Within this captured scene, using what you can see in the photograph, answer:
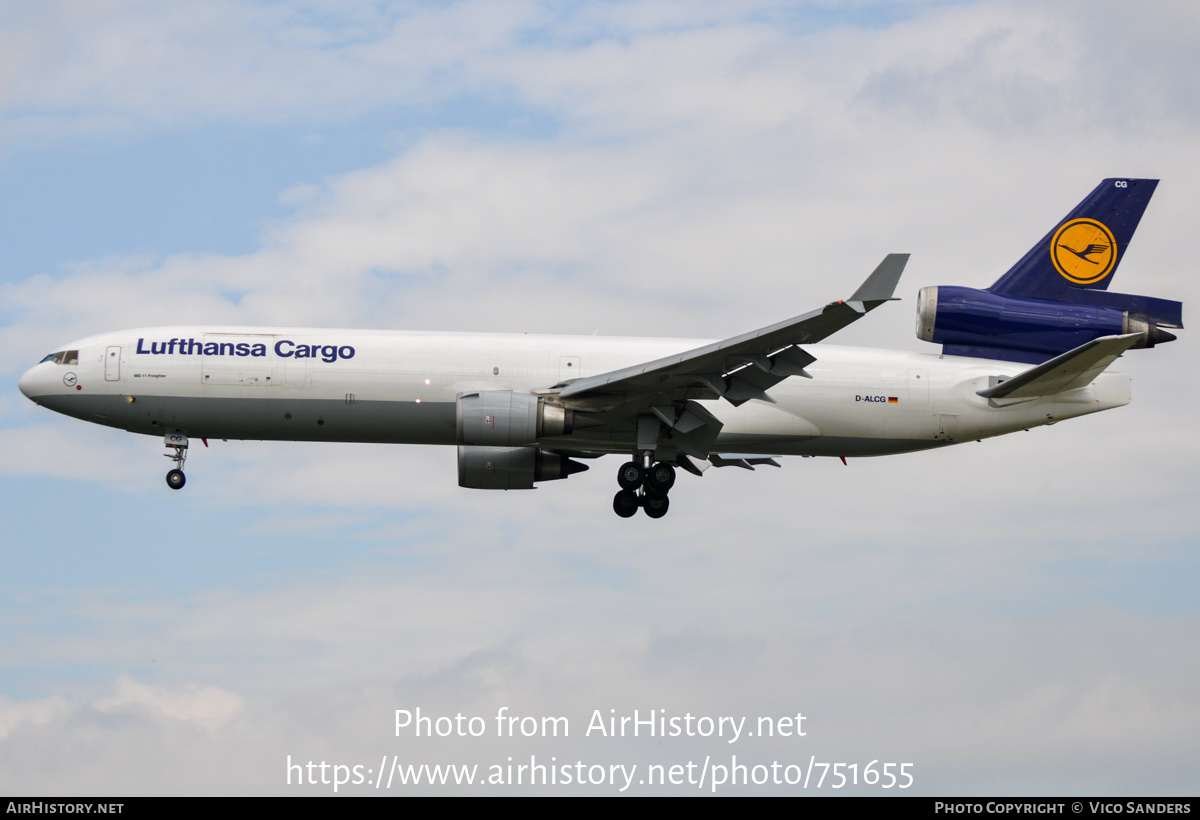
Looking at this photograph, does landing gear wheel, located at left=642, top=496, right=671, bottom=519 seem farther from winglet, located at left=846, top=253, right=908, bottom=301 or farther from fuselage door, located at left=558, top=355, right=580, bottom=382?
winglet, located at left=846, top=253, right=908, bottom=301

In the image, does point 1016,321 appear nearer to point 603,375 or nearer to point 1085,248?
point 1085,248

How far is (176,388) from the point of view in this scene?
3362 centimetres

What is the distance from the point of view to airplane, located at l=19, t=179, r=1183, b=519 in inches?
1312

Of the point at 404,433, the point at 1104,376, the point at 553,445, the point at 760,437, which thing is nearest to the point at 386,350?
the point at 404,433

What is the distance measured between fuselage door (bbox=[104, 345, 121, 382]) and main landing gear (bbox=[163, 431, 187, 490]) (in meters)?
1.97

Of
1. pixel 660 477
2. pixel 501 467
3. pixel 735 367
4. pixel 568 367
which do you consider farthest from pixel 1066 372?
pixel 501 467

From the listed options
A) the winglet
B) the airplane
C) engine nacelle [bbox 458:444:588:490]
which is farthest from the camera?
engine nacelle [bbox 458:444:588:490]

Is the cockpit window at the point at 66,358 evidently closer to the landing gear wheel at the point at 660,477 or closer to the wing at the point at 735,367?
the wing at the point at 735,367

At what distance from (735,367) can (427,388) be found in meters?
7.92

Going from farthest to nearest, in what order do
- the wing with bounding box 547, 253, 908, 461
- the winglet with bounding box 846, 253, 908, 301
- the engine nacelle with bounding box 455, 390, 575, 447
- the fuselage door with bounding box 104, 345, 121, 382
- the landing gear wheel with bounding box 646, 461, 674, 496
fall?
the fuselage door with bounding box 104, 345, 121, 382, the landing gear wheel with bounding box 646, 461, 674, 496, the engine nacelle with bounding box 455, 390, 575, 447, the wing with bounding box 547, 253, 908, 461, the winglet with bounding box 846, 253, 908, 301

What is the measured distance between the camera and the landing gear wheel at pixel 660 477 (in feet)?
111

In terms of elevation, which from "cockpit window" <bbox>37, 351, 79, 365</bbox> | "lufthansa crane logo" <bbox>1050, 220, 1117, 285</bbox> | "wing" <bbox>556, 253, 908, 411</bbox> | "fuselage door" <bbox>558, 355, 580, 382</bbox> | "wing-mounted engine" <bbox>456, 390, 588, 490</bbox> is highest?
"lufthansa crane logo" <bbox>1050, 220, 1117, 285</bbox>

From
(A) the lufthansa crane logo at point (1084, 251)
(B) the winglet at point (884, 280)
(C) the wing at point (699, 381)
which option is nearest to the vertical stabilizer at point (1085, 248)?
(A) the lufthansa crane logo at point (1084, 251)

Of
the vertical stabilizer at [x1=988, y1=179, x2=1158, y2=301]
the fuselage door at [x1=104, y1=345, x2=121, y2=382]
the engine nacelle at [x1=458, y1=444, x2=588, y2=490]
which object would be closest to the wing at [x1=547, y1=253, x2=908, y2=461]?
the engine nacelle at [x1=458, y1=444, x2=588, y2=490]
